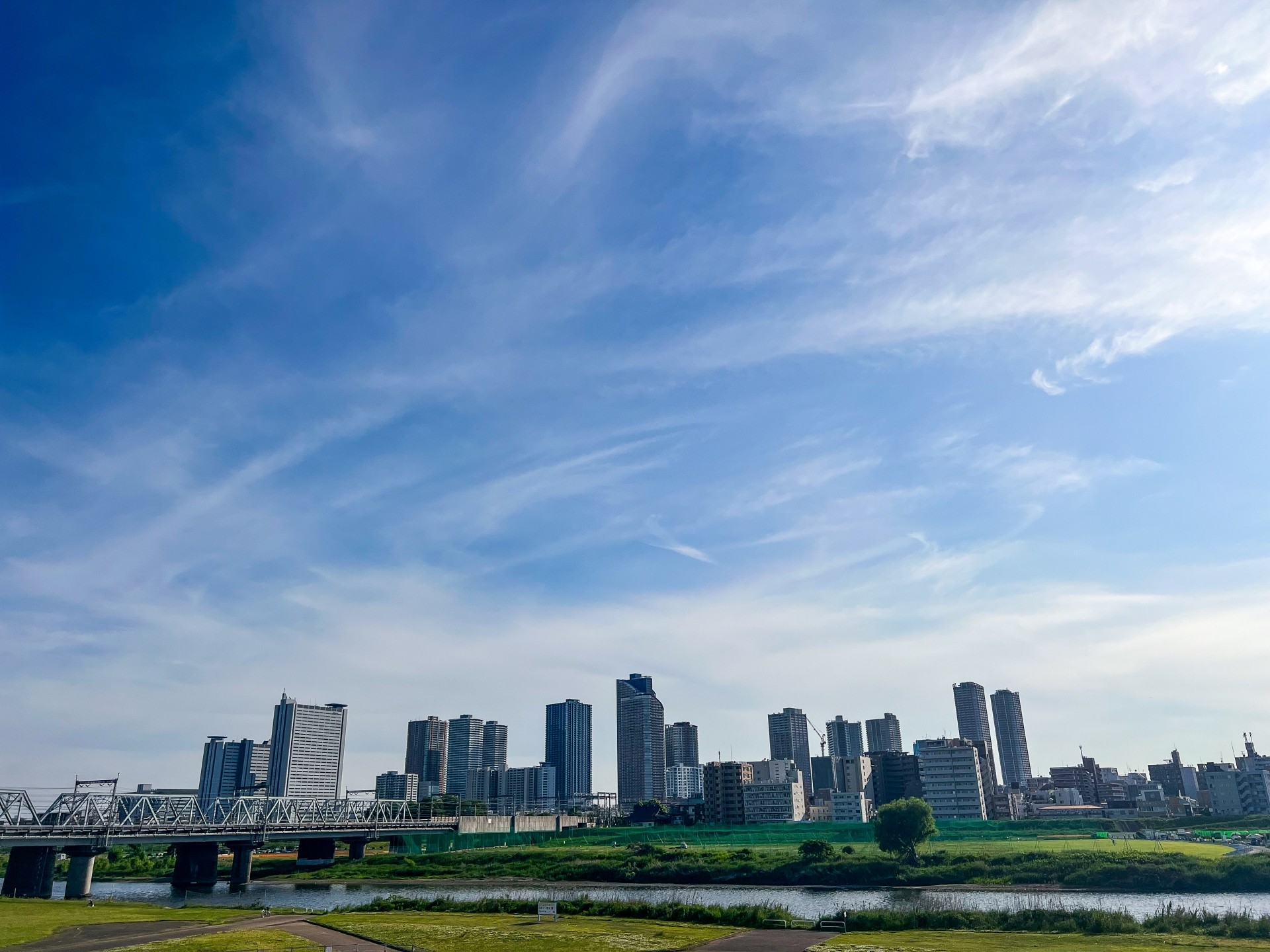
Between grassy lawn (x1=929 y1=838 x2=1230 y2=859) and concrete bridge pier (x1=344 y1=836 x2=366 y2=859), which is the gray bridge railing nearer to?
concrete bridge pier (x1=344 y1=836 x2=366 y2=859)

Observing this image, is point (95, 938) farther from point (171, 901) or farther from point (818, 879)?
point (818, 879)

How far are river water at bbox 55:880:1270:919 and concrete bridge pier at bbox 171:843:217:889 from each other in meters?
2.24

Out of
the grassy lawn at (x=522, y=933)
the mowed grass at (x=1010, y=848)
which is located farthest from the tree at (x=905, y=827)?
the grassy lawn at (x=522, y=933)

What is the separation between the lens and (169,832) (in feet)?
338

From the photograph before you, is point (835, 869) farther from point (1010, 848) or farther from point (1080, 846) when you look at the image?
point (1080, 846)

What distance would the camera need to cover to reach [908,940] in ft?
153

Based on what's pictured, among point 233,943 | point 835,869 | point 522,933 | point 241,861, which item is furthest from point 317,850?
point 233,943

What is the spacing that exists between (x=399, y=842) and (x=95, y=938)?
11176 centimetres

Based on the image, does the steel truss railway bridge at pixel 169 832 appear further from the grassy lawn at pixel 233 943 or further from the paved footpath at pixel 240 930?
the grassy lawn at pixel 233 943

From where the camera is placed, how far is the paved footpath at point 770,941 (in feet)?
148

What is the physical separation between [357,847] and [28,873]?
6625 cm

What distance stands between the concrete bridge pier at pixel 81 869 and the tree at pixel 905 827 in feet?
273

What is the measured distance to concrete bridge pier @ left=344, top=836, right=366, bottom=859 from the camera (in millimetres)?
140250

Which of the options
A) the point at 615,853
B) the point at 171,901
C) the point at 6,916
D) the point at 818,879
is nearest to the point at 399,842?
the point at 615,853
